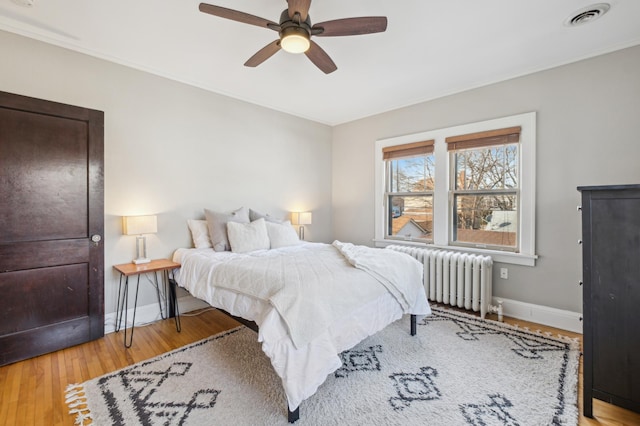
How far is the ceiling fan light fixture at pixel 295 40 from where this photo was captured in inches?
75.6

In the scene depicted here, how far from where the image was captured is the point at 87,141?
266 cm

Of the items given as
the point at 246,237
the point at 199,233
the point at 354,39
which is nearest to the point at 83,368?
the point at 199,233

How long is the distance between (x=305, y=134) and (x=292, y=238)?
1938 millimetres

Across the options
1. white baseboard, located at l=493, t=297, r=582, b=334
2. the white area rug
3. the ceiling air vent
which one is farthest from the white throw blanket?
the ceiling air vent

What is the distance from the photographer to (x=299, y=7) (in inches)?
69.9

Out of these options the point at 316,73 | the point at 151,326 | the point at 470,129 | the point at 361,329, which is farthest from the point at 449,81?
the point at 151,326

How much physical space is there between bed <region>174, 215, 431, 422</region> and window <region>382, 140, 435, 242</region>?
1568 mm

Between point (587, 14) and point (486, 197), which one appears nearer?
point (587, 14)

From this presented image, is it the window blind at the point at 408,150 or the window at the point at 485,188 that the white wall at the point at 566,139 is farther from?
the window blind at the point at 408,150

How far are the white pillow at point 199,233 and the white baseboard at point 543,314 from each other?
338 centimetres

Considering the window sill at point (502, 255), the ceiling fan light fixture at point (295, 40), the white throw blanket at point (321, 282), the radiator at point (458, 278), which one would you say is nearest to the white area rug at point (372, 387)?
the white throw blanket at point (321, 282)

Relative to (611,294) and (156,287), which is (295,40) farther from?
(156,287)

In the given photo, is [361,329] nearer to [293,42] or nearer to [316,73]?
[293,42]

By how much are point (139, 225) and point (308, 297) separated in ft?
6.63
